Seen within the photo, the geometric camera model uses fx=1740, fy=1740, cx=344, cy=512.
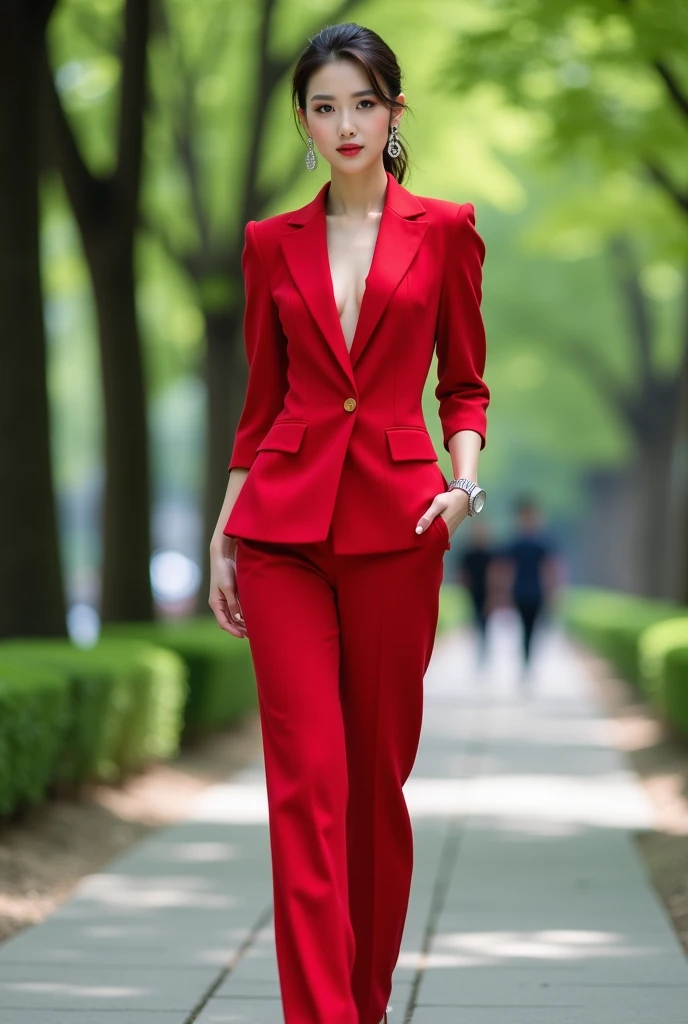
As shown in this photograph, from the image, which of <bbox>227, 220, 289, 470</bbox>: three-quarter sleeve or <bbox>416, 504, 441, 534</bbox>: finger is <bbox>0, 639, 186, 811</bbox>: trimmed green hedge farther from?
<bbox>416, 504, 441, 534</bbox>: finger

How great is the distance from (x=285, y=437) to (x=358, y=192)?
1.99 ft

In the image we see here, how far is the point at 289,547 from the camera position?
3.68 meters

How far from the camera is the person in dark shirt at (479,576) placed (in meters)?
20.3

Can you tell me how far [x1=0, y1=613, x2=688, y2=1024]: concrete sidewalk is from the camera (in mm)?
4723

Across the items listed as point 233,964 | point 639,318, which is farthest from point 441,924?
point 639,318

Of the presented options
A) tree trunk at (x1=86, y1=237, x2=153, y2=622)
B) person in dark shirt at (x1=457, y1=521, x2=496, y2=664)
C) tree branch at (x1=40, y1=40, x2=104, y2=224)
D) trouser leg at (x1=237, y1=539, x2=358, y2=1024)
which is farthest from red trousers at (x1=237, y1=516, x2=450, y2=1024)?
person in dark shirt at (x1=457, y1=521, x2=496, y2=664)

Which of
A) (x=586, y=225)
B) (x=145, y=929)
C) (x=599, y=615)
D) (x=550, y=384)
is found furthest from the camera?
(x=550, y=384)

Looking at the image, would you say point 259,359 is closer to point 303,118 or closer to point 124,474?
point 303,118

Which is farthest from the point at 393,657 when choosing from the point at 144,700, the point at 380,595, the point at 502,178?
the point at 502,178

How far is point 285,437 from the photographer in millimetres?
3729

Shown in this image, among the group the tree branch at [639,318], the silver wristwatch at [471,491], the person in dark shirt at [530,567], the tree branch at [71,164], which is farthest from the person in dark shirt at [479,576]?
the silver wristwatch at [471,491]

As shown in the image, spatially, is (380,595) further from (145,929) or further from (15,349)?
(15,349)

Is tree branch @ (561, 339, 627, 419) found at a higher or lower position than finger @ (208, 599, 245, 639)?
higher

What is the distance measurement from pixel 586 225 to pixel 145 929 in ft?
34.9
